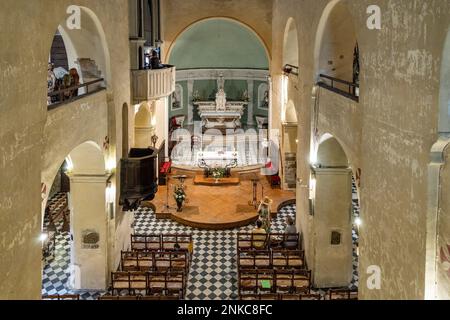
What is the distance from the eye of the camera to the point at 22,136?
21.9 ft

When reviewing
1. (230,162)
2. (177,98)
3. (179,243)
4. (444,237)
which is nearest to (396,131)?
(444,237)

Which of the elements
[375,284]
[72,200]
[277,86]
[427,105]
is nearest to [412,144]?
[427,105]

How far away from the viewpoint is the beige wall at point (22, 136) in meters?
6.16

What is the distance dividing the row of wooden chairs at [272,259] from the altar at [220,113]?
53.9ft

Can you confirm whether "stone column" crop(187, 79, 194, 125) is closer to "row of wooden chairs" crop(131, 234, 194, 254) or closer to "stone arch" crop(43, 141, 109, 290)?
"row of wooden chairs" crop(131, 234, 194, 254)

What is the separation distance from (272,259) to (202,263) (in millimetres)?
2156

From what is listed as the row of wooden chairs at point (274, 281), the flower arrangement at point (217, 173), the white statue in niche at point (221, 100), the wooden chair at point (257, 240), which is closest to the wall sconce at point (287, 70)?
the flower arrangement at point (217, 173)

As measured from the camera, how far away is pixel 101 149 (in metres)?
11.9

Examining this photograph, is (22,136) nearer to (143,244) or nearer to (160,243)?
(160,243)

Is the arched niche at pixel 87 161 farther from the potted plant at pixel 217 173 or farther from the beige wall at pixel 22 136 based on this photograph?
the potted plant at pixel 217 173

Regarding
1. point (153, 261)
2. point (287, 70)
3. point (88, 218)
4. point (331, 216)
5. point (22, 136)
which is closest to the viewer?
point (22, 136)

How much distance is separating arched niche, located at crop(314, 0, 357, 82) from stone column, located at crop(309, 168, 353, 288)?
233cm

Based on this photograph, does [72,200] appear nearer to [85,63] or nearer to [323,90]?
[85,63]

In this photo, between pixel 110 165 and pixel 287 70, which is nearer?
pixel 110 165
